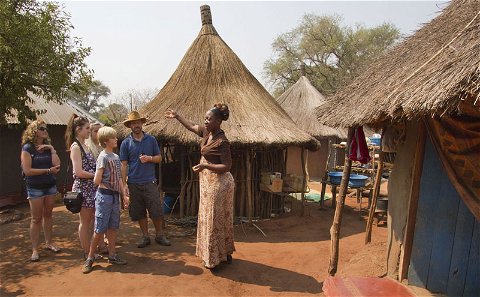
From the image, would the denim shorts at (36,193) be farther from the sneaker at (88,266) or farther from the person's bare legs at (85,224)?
the sneaker at (88,266)

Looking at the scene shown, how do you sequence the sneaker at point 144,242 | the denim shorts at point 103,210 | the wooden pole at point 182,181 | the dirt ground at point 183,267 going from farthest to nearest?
the wooden pole at point 182,181, the sneaker at point 144,242, the denim shorts at point 103,210, the dirt ground at point 183,267

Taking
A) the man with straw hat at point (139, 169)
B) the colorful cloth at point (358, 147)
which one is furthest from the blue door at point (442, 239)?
the man with straw hat at point (139, 169)

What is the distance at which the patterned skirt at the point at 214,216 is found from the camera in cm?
441

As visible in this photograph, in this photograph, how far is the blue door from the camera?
3.46 metres

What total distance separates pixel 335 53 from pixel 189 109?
20906 mm

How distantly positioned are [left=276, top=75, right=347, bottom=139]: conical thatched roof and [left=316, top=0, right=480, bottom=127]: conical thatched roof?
888 centimetres

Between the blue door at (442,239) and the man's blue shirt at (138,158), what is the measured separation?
3695mm

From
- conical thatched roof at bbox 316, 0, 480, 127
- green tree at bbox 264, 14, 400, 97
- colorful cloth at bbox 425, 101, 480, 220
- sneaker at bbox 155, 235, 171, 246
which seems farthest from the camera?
green tree at bbox 264, 14, 400, 97

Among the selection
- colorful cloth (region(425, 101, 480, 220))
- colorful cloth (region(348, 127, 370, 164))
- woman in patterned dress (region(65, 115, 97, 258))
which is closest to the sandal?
woman in patterned dress (region(65, 115, 97, 258))

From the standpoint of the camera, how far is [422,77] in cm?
320

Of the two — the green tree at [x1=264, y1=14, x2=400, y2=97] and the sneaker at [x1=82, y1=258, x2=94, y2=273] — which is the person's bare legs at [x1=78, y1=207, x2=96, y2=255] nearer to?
the sneaker at [x1=82, y1=258, x2=94, y2=273]

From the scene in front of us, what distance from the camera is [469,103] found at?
118 inches

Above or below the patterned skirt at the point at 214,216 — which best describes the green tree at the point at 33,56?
above

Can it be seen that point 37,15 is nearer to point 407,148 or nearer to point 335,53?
point 407,148
